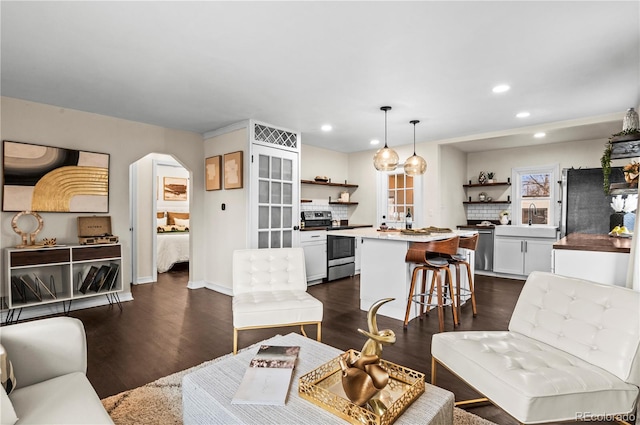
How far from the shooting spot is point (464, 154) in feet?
21.8

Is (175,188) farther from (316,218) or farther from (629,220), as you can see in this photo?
(629,220)

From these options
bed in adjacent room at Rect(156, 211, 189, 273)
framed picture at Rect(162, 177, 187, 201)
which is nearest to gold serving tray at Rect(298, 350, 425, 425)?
bed in adjacent room at Rect(156, 211, 189, 273)

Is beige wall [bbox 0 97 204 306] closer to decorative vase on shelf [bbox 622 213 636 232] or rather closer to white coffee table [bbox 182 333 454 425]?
white coffee table [bbox 182 333 454 425]

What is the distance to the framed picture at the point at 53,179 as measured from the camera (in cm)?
355

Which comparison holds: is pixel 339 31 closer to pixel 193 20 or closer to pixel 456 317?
pixel 193 20

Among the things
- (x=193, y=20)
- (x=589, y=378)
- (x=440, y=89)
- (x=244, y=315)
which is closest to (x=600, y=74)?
(x=440, y=89)

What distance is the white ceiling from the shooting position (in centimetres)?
207

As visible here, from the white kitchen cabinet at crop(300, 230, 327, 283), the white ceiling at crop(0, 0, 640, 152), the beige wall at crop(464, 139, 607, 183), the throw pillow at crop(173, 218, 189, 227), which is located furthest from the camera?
the throw pillow at crop(173, 218, 189, 227)

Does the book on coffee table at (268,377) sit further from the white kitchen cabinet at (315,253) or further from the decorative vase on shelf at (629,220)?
the decorative vase on shelf at (629,220)

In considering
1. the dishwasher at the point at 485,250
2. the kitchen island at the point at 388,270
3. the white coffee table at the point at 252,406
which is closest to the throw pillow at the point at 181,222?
the kitchen island at the point at 388,270

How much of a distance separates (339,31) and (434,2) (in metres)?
0.63

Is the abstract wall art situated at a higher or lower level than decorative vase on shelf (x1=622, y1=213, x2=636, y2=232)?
higher

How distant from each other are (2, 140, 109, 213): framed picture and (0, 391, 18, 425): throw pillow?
332cm

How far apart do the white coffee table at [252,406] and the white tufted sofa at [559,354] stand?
31 centimetres
